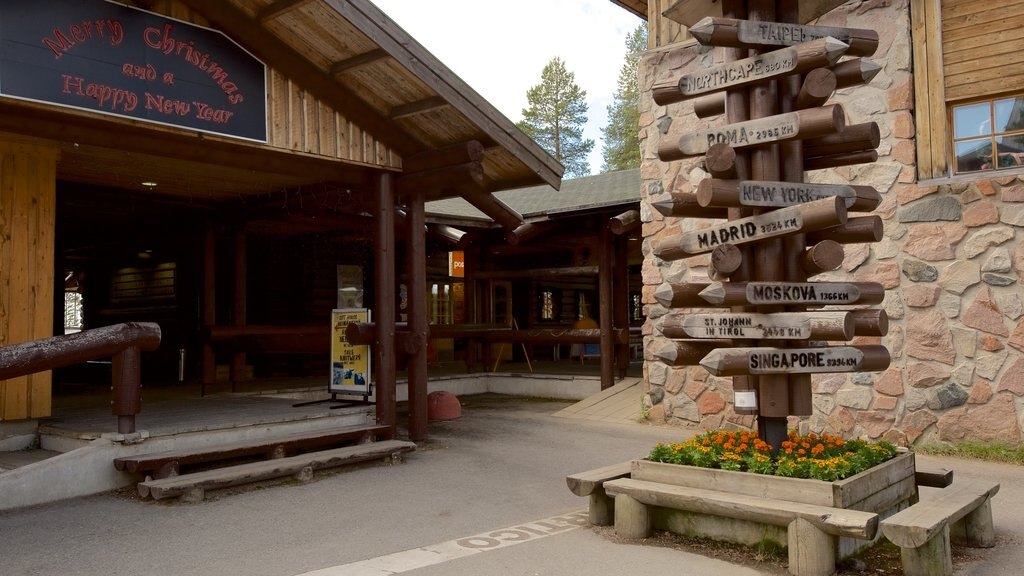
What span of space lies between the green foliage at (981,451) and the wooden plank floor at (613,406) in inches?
158

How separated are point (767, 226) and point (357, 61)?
196 inches

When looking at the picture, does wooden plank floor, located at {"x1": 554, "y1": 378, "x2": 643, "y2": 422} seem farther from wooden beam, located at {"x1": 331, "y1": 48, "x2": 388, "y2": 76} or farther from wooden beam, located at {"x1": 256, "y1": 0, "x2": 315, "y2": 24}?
wooden beam, located at {"x1": 256, "y1": 0, "x2": 315, "y2": 24}

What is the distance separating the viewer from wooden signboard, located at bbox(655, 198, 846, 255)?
489 cm

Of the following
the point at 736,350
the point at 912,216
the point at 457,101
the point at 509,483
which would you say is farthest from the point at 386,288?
the point at 912,216

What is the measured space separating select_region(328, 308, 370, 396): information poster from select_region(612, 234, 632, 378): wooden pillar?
5622 millimetres

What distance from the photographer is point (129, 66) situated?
702 cm

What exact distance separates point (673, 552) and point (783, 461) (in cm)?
93

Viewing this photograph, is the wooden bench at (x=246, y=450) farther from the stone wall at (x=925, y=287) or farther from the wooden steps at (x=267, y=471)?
the stone wall at (x=925, y=287)

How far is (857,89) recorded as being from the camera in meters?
9.40

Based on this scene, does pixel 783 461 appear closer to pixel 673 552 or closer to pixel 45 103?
pixel 673 552

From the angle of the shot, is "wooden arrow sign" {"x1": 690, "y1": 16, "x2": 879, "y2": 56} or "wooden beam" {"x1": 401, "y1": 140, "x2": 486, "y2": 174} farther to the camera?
"wooden beam" {"x1": 401, "y1": 140, "x2": 486, "y2": 174}

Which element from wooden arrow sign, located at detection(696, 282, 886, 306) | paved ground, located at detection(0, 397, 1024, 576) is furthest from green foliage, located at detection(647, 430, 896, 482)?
wooden arrow sign, located at detection(696, 282, 886, 306)

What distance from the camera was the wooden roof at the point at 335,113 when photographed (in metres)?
7.43

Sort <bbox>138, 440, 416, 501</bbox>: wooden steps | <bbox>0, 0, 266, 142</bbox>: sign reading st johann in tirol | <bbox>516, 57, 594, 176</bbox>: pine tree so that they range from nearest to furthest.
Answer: <bbox>0, 0, 266, 142</bbox>: sign reading st johann in tirol, <bbox>138, 440, 416, 501</bbox>: wooden steps, <bbox>516, 57, 594, 176</bbox>: pine tree
